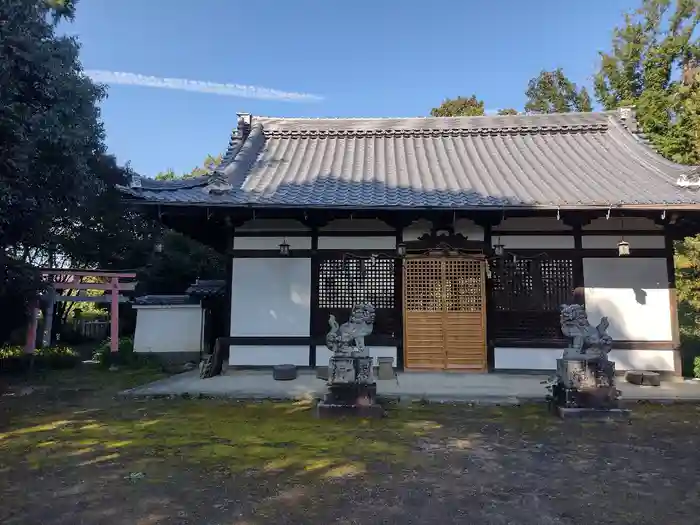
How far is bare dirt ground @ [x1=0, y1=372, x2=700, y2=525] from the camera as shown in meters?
3.08

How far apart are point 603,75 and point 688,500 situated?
76.7 feet

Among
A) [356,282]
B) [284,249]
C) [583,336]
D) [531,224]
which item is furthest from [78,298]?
[583,336]

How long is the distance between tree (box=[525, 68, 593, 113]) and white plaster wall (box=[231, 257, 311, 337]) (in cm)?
1987

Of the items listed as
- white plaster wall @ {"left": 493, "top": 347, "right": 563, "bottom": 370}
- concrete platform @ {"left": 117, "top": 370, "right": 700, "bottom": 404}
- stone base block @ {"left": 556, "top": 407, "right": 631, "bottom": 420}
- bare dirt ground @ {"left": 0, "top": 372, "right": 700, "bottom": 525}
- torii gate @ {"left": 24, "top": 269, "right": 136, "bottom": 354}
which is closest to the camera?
bare dirt ground @ {"left": 0, "top": 372, "right": 700, "bottom": 525}

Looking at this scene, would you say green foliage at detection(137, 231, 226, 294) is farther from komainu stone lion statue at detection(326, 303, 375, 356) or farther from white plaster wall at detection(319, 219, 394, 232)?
komainu stone lion statue at detection(326, 303, 375, 356)

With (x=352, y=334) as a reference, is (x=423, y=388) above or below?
below

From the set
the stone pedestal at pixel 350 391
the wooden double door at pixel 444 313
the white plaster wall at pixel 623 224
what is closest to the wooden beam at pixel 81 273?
the wooden double door at pixel 444 313

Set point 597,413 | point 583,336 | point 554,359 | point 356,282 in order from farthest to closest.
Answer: point 356,282, point 554,359, point 583,336, point 597,413

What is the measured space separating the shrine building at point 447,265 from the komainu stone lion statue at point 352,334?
254 cm

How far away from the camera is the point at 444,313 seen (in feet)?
29.5

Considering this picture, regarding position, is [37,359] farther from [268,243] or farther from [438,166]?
[438,166]

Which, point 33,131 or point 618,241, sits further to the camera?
point 618,241

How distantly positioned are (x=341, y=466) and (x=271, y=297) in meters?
5.40

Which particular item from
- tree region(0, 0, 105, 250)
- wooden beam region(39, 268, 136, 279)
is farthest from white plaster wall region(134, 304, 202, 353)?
tree region(0, 0, 105, 250)
